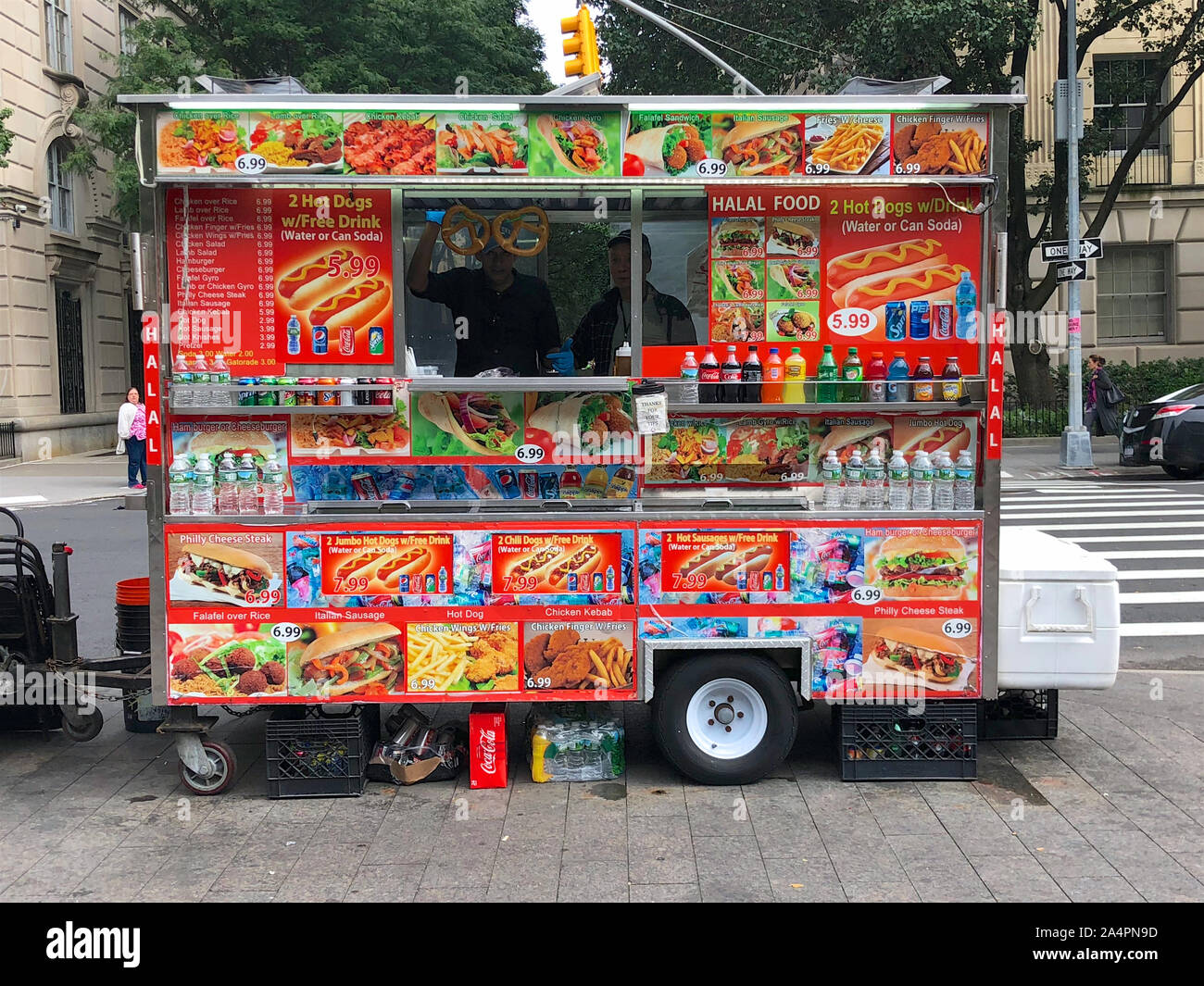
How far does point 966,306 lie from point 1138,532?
8.98 metres

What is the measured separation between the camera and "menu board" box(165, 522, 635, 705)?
595 cm

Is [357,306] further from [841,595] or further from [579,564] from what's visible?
[841,595]

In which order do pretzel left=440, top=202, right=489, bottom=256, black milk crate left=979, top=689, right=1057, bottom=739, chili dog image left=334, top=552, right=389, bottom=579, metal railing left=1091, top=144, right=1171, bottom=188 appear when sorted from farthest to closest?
1. metal railing left=1091, top=144, right=1171, bottom=188
2. black milk crate left=979, top=689, right=1057, bottom=739
3. pretzel left=440, top=202, right=489, bottom=256
4. chili dog image left=334, top=552, right=389, bottom=579

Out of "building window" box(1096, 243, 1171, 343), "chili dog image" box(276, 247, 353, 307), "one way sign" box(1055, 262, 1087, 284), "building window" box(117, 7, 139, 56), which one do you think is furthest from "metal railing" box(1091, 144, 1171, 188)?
"chili dog image" box(276, 247, 353, 307)

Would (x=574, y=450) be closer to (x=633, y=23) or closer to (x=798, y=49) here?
(x=798, y=49)

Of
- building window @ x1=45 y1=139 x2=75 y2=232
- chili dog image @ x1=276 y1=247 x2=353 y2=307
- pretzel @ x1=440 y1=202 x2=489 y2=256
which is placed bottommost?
chili dog image @ x1=276 y1=247 x2=353 y2=307

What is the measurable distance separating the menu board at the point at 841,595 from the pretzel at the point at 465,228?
1867mm

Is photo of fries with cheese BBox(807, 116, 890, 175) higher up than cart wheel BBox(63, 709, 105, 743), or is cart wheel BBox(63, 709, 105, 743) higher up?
photo of fries with cheese BBox(807, 116, 890, 175)

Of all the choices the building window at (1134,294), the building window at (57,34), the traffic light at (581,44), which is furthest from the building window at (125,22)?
the traffic light at (581,44)

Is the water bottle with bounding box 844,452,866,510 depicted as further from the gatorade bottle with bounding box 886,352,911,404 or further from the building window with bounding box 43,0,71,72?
the building window with bounding box 43,0,71,72

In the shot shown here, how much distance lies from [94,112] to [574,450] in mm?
22655

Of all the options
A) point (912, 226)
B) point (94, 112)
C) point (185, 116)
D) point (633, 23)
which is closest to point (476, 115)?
point (185, 116)

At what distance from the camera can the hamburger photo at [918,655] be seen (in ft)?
19.8

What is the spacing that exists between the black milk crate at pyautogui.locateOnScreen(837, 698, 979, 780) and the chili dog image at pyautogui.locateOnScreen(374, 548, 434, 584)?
7.24 feet
